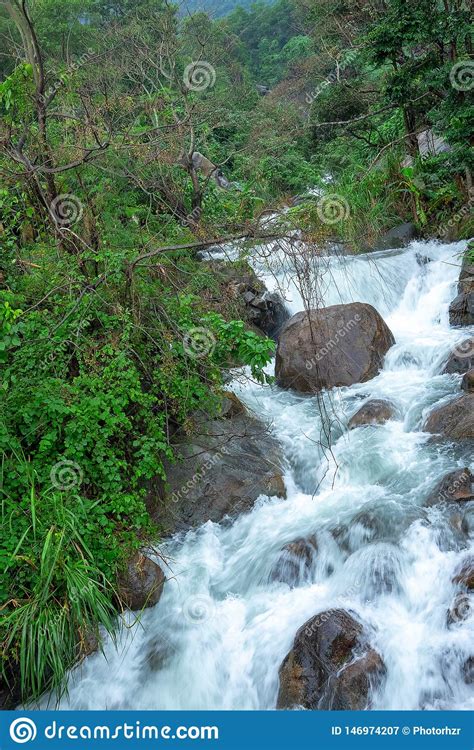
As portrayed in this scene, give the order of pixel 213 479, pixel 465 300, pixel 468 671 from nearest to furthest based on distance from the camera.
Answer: pixel 468 671, pixel 213 479, pixel 465 300

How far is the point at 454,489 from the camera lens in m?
5.63

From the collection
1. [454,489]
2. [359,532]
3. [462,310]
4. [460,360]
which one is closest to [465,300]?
[462,310]

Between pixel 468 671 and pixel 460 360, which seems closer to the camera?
pixel 468 671

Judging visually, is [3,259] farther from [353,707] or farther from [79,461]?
[353,707]

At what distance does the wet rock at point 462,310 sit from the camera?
8.96m

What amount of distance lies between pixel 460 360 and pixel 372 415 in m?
1.53

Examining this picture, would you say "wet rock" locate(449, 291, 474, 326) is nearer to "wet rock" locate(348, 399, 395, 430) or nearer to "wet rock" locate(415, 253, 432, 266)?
"wet rock" locate(415, 253, 432, 266)

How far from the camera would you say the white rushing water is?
4.54 meters

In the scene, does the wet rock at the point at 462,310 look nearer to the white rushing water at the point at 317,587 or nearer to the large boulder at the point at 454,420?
the white rushing water at the point at 317,587

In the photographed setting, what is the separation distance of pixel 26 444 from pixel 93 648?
1.68m

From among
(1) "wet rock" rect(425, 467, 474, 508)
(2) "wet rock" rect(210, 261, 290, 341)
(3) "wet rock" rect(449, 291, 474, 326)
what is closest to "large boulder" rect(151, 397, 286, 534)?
(1) "wet rock" rect(425, 467, 474, 508)

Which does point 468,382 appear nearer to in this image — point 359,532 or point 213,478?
point 359,532

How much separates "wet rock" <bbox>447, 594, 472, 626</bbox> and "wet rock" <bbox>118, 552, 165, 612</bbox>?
7.43 feet

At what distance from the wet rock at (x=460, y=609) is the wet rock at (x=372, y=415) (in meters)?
2.77
